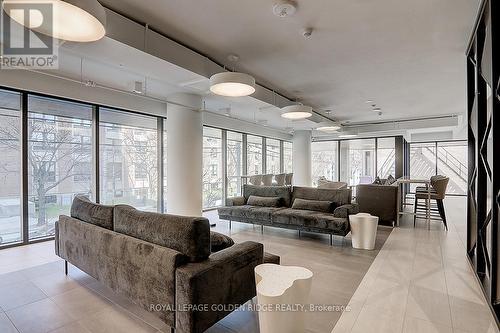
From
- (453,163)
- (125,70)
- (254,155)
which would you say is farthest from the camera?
(453,163)

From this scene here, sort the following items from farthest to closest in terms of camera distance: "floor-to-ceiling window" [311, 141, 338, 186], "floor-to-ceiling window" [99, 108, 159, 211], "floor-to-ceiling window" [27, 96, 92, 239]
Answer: "floor-to-ceiling window" [311, 141, 338, 186] → "floor-to-ceiling window" [99, 108, 159, 211] → "floor-to-ceiling window" [27, 96, 92, 239]

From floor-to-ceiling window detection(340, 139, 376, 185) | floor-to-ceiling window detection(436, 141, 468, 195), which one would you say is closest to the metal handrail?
floor-to-ceiling window detection(340, 139, 376, 185)

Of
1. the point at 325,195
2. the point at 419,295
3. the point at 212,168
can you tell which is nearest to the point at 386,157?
the point at 325,195

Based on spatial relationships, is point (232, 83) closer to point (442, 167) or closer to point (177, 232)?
point (177, 232)

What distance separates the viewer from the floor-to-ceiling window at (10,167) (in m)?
4.00

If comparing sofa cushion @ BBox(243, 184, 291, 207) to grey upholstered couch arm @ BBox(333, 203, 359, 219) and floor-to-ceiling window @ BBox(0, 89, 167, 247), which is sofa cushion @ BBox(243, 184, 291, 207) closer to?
grey upholstered couch arm @ BBox(333, 203, 359, 219)

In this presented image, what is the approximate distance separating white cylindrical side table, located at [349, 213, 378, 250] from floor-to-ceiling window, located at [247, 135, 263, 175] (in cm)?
520

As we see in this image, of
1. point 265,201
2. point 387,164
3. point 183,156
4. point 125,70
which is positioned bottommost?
point 265,201

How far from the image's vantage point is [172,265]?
181 centimetres

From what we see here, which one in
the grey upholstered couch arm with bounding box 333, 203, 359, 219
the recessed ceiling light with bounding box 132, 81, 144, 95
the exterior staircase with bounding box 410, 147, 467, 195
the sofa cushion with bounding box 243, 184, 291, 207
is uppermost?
the recessed ceiling light with bounding box 132, 81, 144, 95

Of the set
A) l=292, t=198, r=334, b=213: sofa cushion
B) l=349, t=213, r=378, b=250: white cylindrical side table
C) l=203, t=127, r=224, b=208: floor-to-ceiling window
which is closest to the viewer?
l=349, t=213, r=378, b=250: white cylindrical side table
